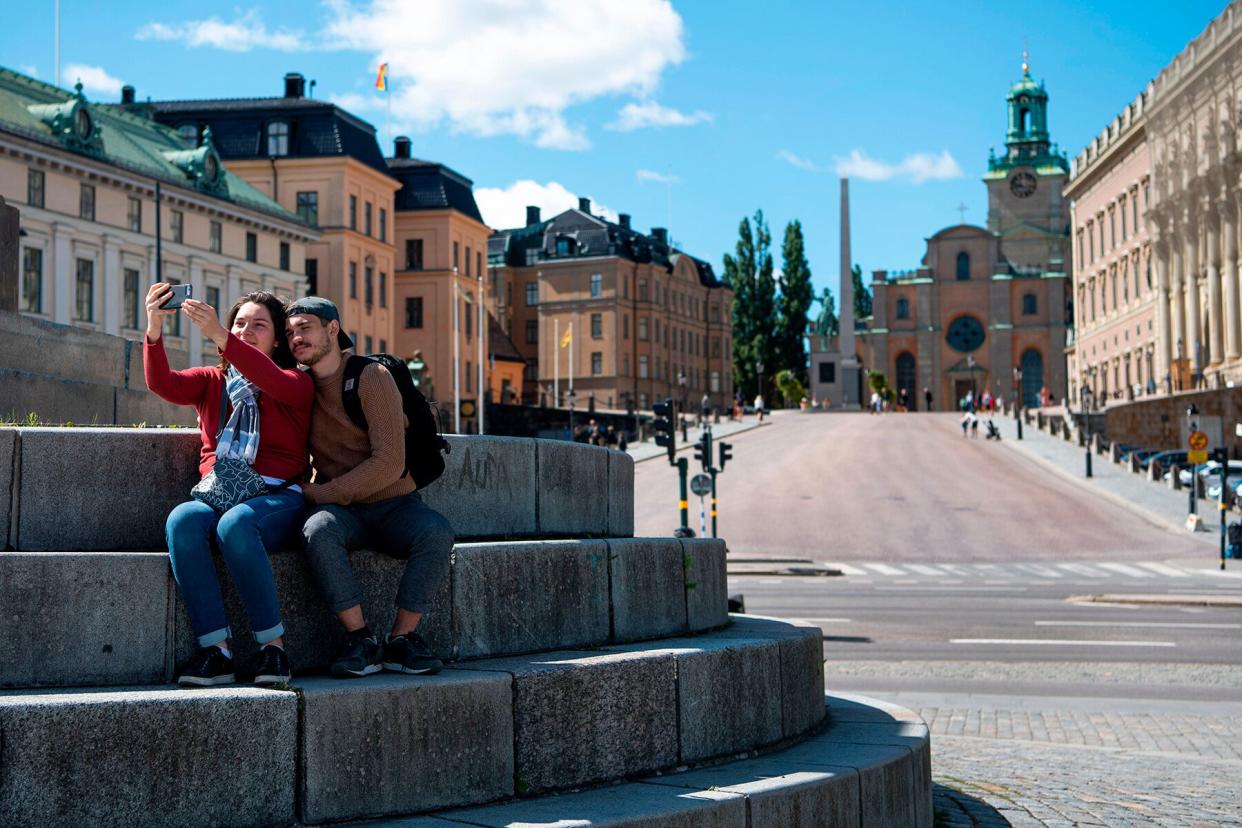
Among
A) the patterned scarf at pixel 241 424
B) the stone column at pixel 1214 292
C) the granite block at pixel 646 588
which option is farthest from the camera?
the stone column at pixel 1214 292

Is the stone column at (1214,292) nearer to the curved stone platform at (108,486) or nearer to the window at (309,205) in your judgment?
the window at (309,205)

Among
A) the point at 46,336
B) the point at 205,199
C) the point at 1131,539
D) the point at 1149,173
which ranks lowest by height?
the point at 1131,539

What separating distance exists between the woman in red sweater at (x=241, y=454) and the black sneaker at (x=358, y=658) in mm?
217

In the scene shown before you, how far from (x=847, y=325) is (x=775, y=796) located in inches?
3715

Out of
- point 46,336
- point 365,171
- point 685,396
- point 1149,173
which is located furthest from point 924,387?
point 46,336

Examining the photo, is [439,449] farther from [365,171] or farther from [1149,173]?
[1149,173]

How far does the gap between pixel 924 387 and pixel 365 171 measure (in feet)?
229

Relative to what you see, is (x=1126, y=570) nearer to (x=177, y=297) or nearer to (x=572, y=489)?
(x=572, y=489)

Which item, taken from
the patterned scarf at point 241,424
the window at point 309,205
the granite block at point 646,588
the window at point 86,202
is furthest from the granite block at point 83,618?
the window at point 309,205

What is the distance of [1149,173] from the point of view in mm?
78188

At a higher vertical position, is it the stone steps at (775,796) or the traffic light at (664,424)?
the traffic light at (664,424)

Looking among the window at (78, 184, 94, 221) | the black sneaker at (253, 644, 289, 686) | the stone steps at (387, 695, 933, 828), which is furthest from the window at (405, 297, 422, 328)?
the black sneaker at (253, 644, 289, 686)

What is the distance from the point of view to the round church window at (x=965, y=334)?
126m

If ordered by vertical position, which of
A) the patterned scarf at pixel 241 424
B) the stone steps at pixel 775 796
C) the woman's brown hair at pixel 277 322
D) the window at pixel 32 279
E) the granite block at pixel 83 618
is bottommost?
the stone steps at pixel 775 796
